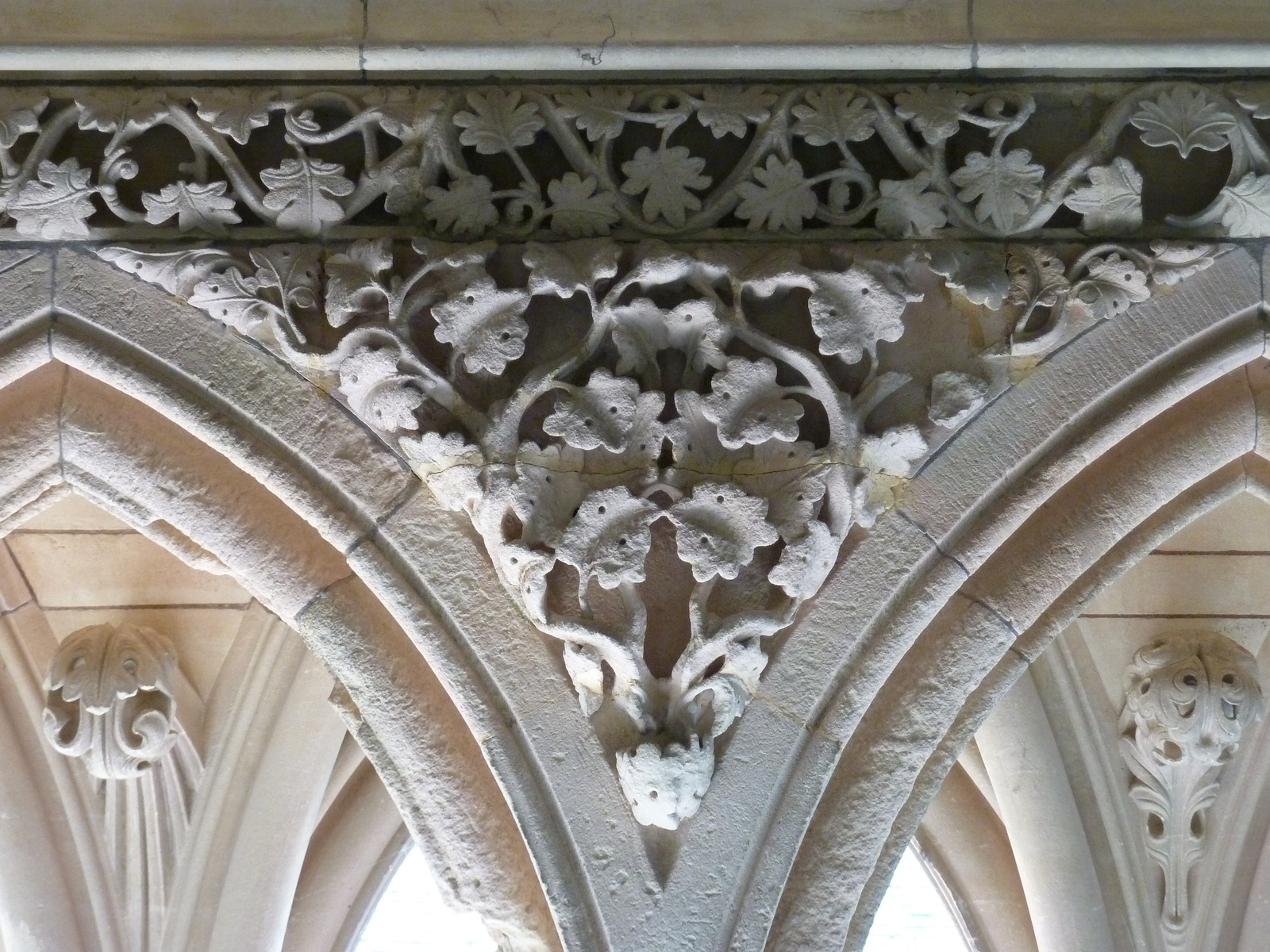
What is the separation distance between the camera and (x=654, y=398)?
1.69 meters

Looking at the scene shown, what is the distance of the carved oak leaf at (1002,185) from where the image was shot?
1772 millimetres

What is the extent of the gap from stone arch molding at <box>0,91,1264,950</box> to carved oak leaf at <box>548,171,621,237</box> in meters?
0.04

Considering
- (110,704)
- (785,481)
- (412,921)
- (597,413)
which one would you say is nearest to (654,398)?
(597,413)

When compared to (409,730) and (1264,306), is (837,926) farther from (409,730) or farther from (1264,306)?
(1264,306)

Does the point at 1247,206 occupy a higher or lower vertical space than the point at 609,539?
higher

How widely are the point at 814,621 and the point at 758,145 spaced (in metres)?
0.54

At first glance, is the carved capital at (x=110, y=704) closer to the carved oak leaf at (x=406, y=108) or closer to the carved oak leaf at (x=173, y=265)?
the carved oak leaf at (x=173, y=265)

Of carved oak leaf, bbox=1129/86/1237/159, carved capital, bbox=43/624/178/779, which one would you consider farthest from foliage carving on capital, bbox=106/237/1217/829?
carved capital, bbox=43/624/178/779

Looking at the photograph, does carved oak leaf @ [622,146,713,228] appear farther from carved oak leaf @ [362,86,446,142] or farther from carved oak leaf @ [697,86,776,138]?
carved oak leaf @ [362,86,446,142]

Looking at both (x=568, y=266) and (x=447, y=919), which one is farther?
(x=447, y=919)

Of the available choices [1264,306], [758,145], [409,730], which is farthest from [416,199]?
[1264,306]

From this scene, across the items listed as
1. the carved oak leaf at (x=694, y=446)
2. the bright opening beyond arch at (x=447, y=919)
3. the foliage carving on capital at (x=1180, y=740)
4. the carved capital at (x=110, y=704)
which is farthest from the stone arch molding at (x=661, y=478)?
the bright opening beyond arch at (x=447, y=919)

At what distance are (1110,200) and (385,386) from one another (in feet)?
2.75

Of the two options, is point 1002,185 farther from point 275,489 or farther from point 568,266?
point 275,489
